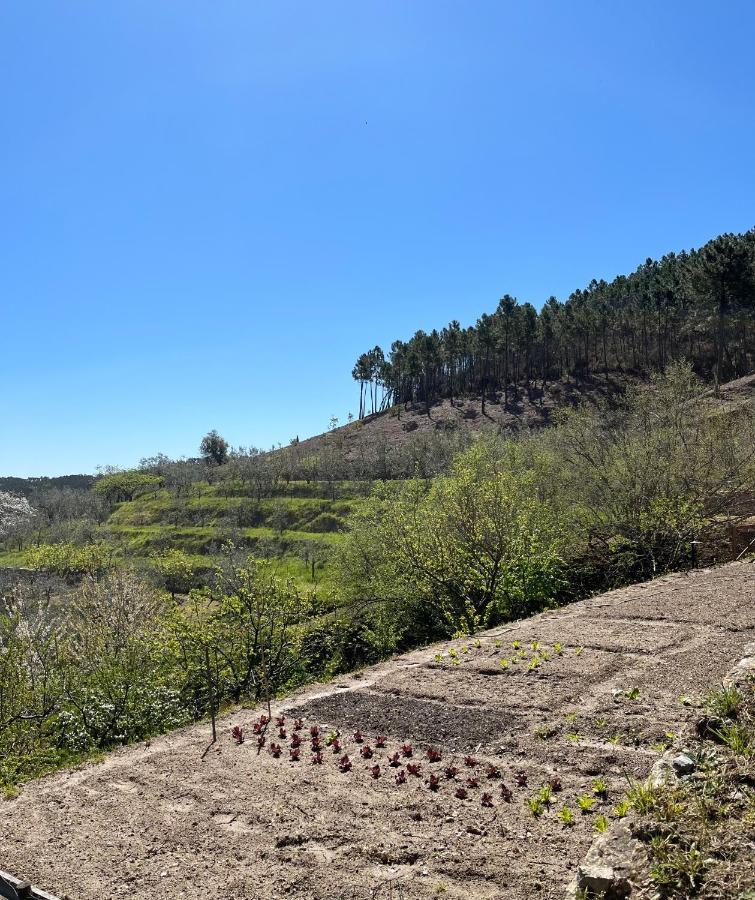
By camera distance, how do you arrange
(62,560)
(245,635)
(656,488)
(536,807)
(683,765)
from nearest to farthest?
(683,765) → (536,807) → (245,635) → (656,488) → (62,560)

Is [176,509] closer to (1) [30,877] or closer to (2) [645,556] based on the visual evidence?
(2) [645,556]

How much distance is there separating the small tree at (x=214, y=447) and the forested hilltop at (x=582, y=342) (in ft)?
95.4

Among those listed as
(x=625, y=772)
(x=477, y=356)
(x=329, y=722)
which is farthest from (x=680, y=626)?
(x=477, y=356)

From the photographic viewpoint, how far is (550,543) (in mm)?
16141

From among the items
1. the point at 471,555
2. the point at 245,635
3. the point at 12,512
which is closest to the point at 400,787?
the point at 245,635

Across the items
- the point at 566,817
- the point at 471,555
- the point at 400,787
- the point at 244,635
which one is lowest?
the point at 400,787

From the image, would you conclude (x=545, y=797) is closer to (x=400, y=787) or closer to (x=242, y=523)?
(x=400, y=787)

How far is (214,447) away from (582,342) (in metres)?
61.4

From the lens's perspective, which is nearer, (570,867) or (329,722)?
(570,867)

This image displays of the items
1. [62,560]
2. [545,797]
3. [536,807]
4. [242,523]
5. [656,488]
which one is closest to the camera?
[536,807]

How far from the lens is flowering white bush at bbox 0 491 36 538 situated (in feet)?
277

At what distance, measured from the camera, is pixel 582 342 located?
97250mm

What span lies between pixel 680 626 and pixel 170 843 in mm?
7284

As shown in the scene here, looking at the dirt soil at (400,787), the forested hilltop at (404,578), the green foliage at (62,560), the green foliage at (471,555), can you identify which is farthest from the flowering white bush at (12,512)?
the dirt soil at (400,787)
